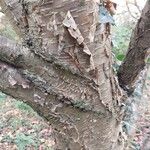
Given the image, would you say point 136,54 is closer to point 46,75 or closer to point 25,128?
point 46,75

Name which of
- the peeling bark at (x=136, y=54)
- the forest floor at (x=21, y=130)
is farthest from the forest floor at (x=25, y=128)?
the peeling bark at (x=136, y=54)

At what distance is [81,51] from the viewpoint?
129cm

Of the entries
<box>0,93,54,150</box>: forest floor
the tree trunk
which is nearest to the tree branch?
the tree trunk

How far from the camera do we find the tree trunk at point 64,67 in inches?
48.6

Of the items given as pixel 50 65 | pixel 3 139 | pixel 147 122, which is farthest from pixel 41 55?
pixel 3 139

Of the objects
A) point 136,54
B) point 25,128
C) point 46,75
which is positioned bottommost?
point 25,128

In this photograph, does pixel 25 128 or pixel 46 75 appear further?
pixel 25 128

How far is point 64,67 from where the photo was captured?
132cm

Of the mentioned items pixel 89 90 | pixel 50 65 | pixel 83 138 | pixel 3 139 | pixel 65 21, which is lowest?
pixel 3 139

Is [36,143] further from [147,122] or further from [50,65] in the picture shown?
[50,65]

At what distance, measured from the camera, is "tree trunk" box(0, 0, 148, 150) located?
123 cm

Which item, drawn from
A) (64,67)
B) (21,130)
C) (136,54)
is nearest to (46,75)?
(64,67)

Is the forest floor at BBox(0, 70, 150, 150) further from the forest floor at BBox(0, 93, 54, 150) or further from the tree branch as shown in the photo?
the tree branch

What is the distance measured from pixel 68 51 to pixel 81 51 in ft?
0.15
